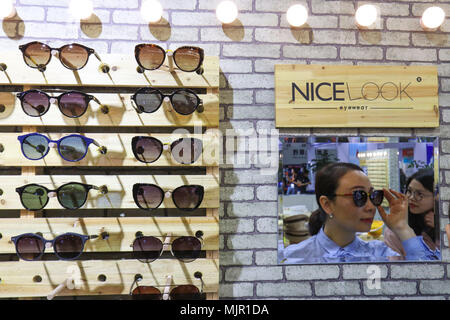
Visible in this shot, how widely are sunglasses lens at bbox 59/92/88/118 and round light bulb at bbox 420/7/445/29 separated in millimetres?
2128

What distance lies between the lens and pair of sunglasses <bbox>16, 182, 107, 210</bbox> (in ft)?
5.88

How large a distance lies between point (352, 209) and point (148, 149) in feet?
4.11

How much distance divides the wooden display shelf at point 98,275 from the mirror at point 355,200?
0.51 m

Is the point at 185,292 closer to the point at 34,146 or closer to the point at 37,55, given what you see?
the point at 34,146

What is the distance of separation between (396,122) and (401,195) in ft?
1.47

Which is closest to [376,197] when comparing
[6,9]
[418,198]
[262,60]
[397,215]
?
[397,215]

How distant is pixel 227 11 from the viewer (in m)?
1.99

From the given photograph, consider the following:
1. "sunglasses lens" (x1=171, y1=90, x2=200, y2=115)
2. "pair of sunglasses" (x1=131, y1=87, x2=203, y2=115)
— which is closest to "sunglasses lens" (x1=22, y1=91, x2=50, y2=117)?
"pair of sunglasses" (x1=131, y1=87, x2=203, y2=115)

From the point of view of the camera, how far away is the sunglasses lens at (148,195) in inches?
71.8

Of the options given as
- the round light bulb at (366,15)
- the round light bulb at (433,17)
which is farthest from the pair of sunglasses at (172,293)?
the round light bulb at (433,17)

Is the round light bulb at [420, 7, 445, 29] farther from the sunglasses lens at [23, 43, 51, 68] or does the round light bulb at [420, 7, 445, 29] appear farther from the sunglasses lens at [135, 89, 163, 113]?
the sunglasses lens at [23, 43, 51, 68]

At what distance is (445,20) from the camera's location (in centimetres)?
212

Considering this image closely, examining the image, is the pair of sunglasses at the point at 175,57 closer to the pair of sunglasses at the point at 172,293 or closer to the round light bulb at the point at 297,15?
the round light bulb at the point at 297,15
